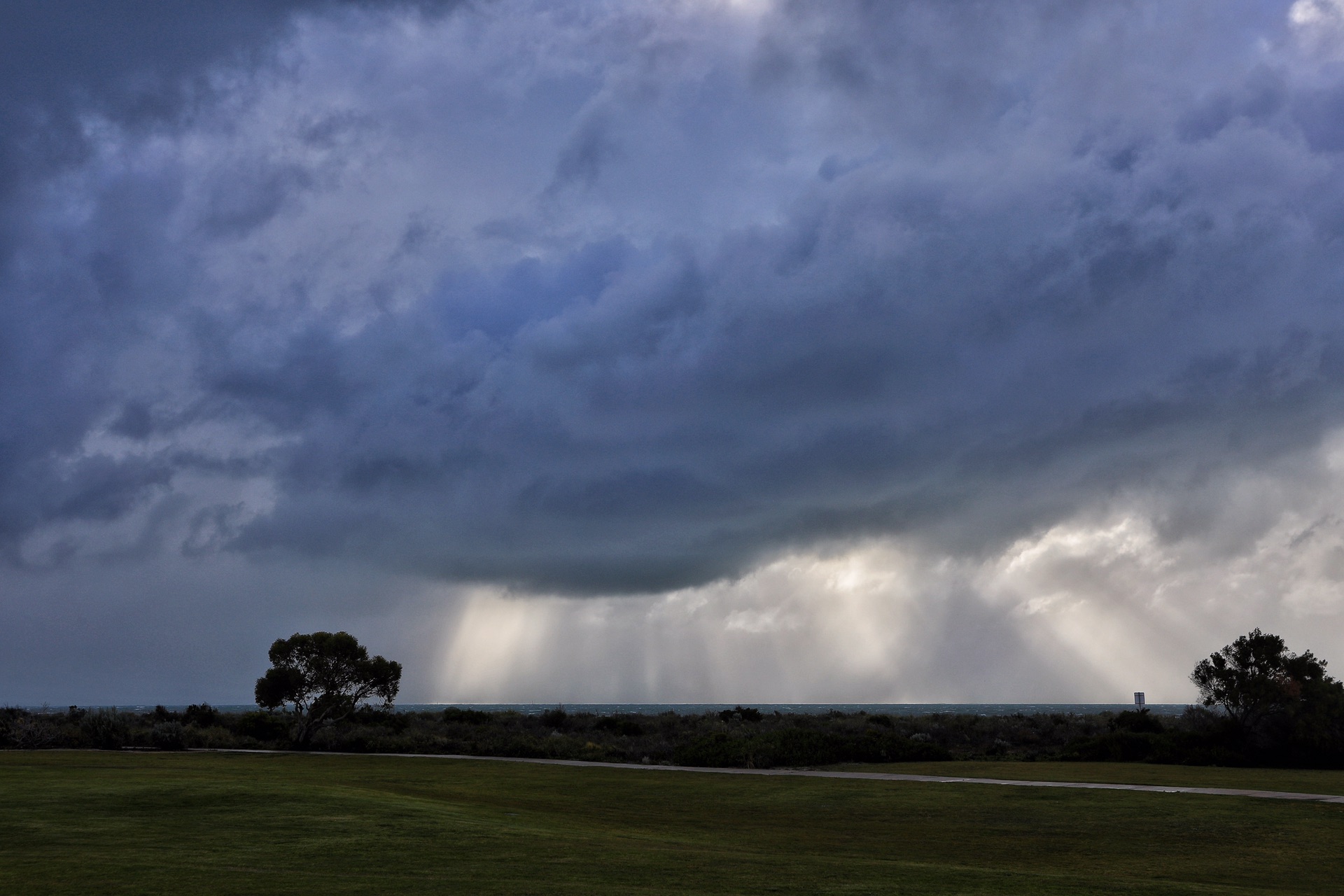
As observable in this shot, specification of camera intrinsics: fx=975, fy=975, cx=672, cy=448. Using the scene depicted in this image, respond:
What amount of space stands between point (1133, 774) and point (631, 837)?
18.8 metres

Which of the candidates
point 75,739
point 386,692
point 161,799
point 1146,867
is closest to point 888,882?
point 1146,867

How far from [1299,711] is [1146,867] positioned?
24.0m

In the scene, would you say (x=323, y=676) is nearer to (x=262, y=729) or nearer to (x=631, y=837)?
(x=262, y=729)

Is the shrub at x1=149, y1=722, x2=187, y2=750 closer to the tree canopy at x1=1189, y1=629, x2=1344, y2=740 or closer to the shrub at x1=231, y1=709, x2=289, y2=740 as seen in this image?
the shrub at x1=231, y1=709, x2=289, y2=740

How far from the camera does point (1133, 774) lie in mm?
28594

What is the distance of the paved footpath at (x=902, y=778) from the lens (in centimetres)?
2244

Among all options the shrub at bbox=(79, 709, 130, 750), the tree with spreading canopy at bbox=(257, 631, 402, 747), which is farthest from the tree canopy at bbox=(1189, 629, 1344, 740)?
the shrub at bbox=(79, 709, 130, 750)

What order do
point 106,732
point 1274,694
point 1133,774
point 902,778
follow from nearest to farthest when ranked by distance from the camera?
point 902,778 → point 1133,774 → point 1274,694 → point 106,732

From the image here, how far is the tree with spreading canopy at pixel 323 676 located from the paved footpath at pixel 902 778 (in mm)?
3818

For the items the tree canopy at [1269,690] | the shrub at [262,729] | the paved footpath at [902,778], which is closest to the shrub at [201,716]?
the shrub at [262,729]

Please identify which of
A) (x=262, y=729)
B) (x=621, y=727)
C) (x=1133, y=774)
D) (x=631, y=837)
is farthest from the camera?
(x=621, y=727)

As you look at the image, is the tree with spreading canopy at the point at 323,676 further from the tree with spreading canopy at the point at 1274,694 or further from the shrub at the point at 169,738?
the tree with spreading canopy at the point at 1274,694

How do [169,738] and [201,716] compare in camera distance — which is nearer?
[169,738]

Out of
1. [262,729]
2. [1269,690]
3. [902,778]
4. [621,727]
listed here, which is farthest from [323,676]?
[1269,690]
